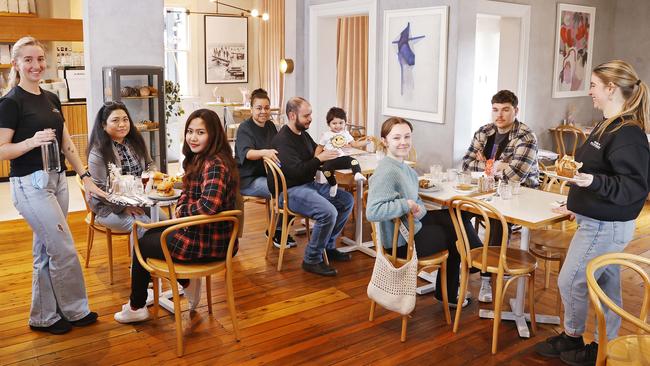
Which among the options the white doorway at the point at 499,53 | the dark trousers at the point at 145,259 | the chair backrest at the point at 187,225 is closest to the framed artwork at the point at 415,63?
the white doorway at the point at 499,53

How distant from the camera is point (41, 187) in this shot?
10.3 feet

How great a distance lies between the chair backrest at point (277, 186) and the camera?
14.0ft

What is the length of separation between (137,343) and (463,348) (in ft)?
5.73

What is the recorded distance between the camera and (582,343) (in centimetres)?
316

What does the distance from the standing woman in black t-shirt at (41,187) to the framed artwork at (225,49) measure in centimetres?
770

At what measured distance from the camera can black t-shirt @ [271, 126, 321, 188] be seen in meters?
4.31

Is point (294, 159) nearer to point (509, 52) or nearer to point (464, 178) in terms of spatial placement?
point (464, 178)

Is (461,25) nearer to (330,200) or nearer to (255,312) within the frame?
(330,200)

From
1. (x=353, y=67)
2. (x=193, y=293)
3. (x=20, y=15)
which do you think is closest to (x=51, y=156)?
(x=193, y=293)

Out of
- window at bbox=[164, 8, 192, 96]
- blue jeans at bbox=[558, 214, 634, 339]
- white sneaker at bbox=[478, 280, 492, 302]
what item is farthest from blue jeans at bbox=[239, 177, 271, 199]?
window at bbox=[164, 8, 192, 96]

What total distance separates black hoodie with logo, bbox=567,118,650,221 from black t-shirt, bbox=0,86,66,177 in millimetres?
2691

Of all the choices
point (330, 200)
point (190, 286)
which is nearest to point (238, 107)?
point (330, 200)

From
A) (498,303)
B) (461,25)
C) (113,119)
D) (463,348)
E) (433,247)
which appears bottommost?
(463,348)

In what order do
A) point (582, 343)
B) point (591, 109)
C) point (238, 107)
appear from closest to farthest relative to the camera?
1. point (582, 343)
2. point (591, 109)
3. point (238, 107)
